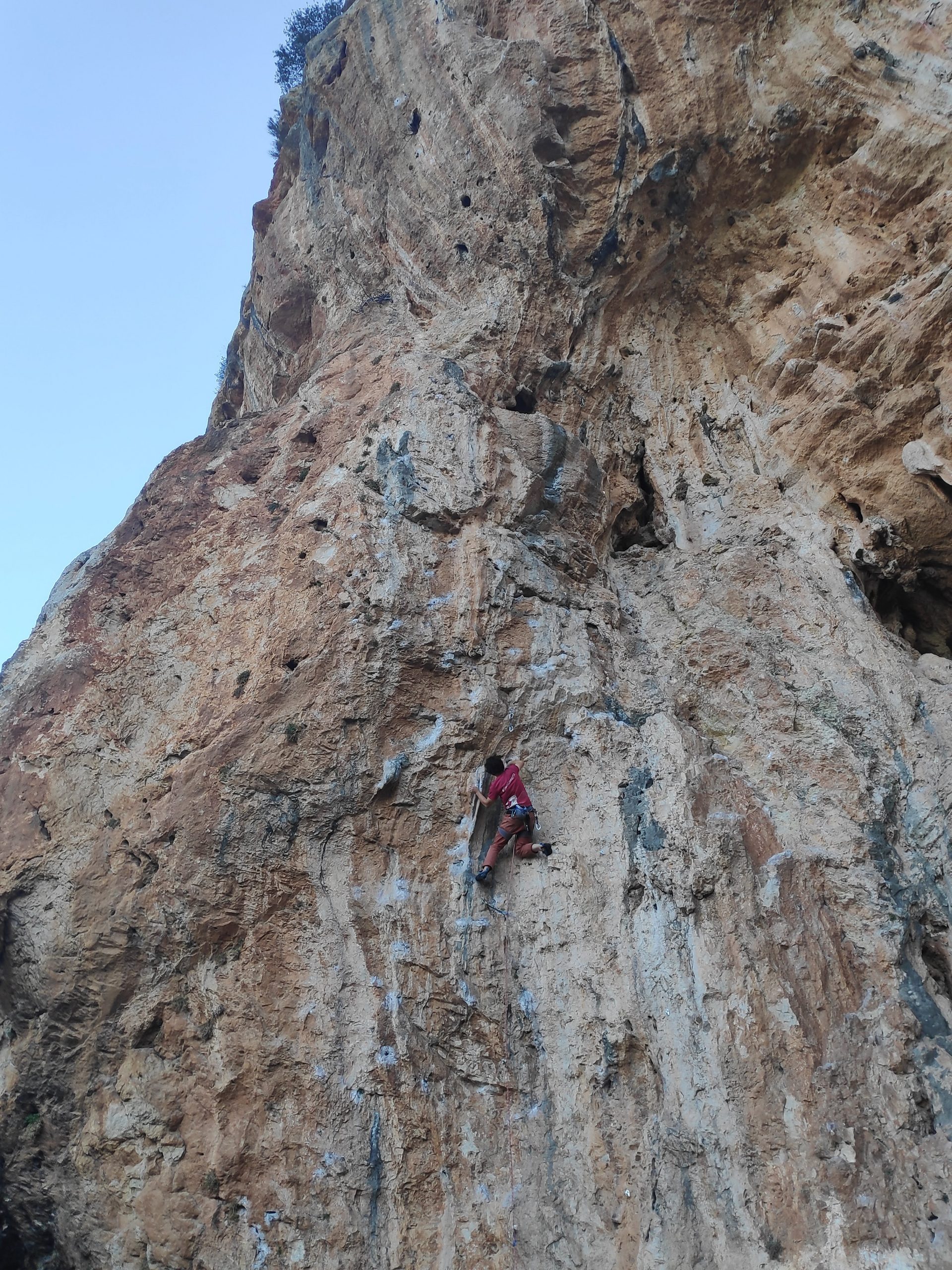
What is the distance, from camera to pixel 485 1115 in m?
5.21

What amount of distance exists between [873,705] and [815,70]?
691cm

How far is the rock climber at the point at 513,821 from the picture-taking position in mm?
6055

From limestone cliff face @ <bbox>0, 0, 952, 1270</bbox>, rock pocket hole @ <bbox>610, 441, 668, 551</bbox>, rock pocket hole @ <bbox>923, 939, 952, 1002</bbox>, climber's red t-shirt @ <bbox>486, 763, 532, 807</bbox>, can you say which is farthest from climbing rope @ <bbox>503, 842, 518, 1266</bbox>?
rock pocket hole @ <bbox>610, 441, 668, 551</bbox>

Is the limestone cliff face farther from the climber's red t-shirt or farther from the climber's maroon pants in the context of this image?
the climber's red t-shirt

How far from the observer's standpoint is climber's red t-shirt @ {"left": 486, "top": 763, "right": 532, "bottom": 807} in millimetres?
6117

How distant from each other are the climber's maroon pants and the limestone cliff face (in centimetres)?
21

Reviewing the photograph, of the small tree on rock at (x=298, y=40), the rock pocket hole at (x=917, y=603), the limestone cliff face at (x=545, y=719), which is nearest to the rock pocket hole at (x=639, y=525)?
the limestone cliff face at (x=545, y=719)

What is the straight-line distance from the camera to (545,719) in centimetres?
673

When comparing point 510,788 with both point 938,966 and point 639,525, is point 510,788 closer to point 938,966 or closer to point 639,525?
point 938,966

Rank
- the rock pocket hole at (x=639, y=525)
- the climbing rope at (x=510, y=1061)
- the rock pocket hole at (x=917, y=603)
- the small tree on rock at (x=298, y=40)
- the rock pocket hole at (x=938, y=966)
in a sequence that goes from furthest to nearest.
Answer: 1. the small tree on rock at (x=298, y=40)
2. the rock pocket hole at (x=639, y=525)
3. the rock pocket hole at (x=917, y=603)
4. the rock pocket hole at (x=938, y=966)
5. the climbing rope at (x=510, y=1061)

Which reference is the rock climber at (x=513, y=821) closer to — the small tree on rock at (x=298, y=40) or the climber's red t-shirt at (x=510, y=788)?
the climber's red t-shirt at (x=510, y=788)

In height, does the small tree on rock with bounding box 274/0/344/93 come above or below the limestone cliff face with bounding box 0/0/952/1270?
above

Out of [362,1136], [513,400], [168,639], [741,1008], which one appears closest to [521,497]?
[513,400]

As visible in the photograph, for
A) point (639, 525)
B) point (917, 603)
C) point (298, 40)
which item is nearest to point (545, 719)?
point (639, 525)
